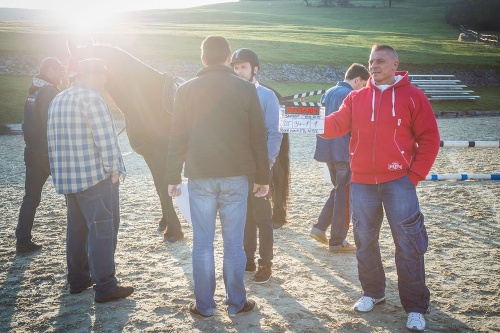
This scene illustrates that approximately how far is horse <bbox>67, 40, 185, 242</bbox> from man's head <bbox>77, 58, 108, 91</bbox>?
0.97 m

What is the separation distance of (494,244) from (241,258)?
3.50m

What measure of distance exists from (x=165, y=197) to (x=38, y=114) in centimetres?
174

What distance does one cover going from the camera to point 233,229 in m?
3.74

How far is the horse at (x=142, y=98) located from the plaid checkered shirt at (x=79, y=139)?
1.15 meters

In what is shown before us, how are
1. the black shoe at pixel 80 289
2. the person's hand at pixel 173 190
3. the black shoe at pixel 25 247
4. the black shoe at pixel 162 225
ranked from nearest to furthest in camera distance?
1. the person's hand at pixel 173 190
2. the black shoe at pixel 80 289
3. the black shoe at pixel 25 247
4. the black shoe at pixel 162 225

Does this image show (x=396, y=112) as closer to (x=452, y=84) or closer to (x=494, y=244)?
(x=494, y=244)

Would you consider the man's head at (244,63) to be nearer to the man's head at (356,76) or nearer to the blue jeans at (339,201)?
the man's head at (356,76)

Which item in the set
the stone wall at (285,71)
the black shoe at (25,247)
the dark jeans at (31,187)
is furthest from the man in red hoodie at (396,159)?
the stone wall at (285,71)

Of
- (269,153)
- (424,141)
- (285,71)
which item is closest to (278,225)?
(269,153)

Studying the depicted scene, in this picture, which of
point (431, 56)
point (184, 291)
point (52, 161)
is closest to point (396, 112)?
point (184, 291)

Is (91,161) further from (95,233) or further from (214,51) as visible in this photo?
(214,51)

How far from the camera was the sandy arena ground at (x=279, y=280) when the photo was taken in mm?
3836

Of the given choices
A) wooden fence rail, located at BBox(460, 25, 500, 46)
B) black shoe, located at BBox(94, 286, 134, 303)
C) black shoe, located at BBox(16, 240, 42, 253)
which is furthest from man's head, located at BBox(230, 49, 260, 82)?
wooden fence rail, located at BBox(460, 25, 500, 46)

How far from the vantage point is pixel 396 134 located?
3.61 metres
